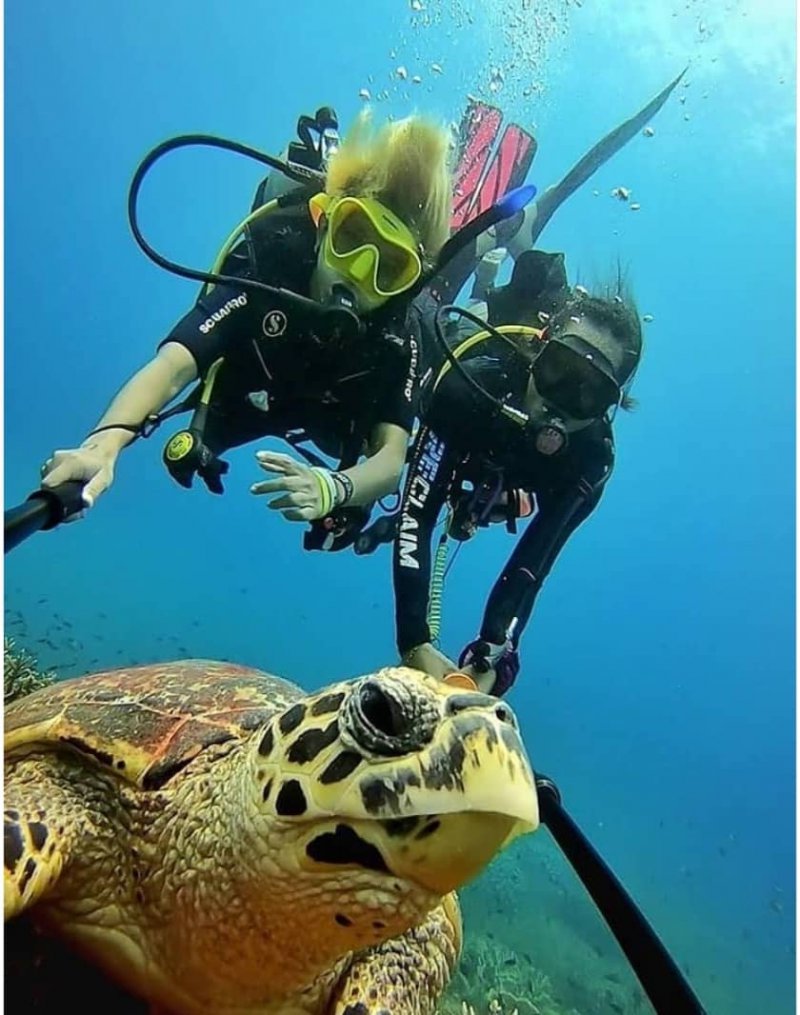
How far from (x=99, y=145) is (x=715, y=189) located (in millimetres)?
4797

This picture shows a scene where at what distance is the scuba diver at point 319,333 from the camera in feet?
8.57

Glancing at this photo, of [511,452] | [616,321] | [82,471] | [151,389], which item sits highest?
[616,321]

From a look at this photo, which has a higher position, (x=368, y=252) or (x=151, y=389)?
(x=368, y=252)

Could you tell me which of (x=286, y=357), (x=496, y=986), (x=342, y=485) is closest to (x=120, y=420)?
(x=286, y=357)

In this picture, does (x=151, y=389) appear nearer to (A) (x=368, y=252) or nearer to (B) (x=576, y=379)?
(A) (x=368, y=252)

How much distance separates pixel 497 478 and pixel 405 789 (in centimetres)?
229

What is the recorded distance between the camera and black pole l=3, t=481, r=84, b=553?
4.60ft

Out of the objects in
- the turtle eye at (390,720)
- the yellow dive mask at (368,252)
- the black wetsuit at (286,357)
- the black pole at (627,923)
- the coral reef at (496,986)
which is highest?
the yellow dive mask at (368,252)

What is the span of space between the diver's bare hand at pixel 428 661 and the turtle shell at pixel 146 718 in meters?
0.97

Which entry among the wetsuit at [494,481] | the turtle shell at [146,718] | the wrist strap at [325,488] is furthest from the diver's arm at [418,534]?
the turtle shell at [146,718]

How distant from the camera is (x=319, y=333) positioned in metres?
2.63

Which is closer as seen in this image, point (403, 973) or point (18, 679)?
point (403, 973)

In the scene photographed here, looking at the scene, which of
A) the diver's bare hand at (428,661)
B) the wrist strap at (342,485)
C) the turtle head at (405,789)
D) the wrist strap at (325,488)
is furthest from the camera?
the diver's bare hand at (428,661)

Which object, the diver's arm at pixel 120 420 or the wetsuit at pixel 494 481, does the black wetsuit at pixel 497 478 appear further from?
the diver's arm at pixel 120 420
